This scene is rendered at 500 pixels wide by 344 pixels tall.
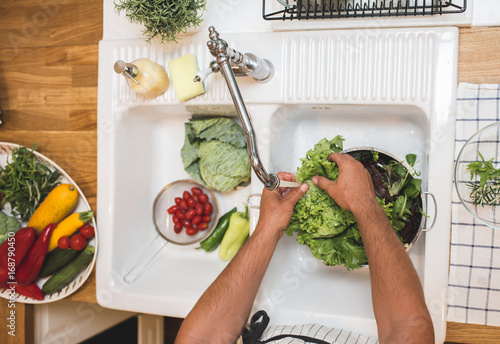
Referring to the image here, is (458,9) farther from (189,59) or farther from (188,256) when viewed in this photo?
(188,256)

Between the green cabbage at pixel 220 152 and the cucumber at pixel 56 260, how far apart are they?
523 mm

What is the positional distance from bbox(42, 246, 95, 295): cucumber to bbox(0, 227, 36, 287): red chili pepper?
0.40ft

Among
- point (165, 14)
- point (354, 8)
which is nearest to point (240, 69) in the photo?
point (165, 14)

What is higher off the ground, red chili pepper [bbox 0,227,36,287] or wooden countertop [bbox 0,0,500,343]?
wooden countertop [bbox 0,0,500,343]

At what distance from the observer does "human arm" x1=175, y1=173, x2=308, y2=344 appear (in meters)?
1.10

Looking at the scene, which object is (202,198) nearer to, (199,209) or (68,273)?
(199,209)

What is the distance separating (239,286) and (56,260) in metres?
0.70

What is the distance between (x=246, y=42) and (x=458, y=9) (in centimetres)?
60

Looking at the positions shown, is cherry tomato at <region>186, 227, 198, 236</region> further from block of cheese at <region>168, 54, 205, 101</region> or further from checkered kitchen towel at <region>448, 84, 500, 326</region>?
checkered kitchen towel at <region>448, 84, 500, 326</region>

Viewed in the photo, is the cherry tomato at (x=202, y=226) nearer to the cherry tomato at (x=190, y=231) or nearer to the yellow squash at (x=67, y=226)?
the cherry tomato at (x=190, y=231)

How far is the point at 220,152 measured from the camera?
139 cm

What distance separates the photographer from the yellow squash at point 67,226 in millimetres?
1423

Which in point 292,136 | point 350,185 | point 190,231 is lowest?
point 190,231

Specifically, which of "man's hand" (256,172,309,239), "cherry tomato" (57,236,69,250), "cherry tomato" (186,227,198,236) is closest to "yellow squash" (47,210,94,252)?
"cherry tomato" (57,236,69,250)
